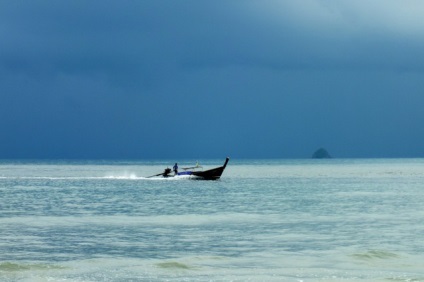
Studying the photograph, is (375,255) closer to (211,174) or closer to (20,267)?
(20,267)

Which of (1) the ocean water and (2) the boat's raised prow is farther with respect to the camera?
(2) the boat's raised prow

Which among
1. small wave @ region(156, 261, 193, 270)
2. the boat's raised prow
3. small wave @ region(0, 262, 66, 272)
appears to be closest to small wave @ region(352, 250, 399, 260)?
small wave @ region(156, 261, 193, 270)

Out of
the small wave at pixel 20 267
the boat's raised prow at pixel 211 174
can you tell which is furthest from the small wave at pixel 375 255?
the boat's raised prow at pixel 211 174

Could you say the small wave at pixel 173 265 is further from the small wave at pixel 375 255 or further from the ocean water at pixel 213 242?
the small wave at pixel 375 255

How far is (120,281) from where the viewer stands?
18703 millimetres

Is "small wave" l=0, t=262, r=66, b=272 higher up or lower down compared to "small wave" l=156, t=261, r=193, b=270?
higher up

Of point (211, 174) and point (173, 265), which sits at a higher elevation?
point (211, 174)

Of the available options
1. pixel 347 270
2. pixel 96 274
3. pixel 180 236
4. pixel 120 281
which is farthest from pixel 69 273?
pixel 180 236

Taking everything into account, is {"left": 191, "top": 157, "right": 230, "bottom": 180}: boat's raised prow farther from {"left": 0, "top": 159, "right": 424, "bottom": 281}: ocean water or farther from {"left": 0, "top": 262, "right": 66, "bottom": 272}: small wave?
{"left": 0, "top": 262, "right": 66, "bottom": 272}: small wave

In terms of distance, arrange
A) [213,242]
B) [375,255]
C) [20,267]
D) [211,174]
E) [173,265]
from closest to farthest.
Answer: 1. [20,267]
2. [173,265]
3. [375,255]
4. [213,242]
5. [211,174]

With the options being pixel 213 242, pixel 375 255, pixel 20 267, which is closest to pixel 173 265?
pixel 20 267

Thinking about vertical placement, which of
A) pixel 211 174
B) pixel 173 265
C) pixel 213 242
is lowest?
pixel 173 265

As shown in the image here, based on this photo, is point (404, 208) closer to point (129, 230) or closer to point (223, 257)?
point (129, 230)

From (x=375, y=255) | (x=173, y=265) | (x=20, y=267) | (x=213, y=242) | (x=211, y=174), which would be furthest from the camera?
(x=211, y=174)
